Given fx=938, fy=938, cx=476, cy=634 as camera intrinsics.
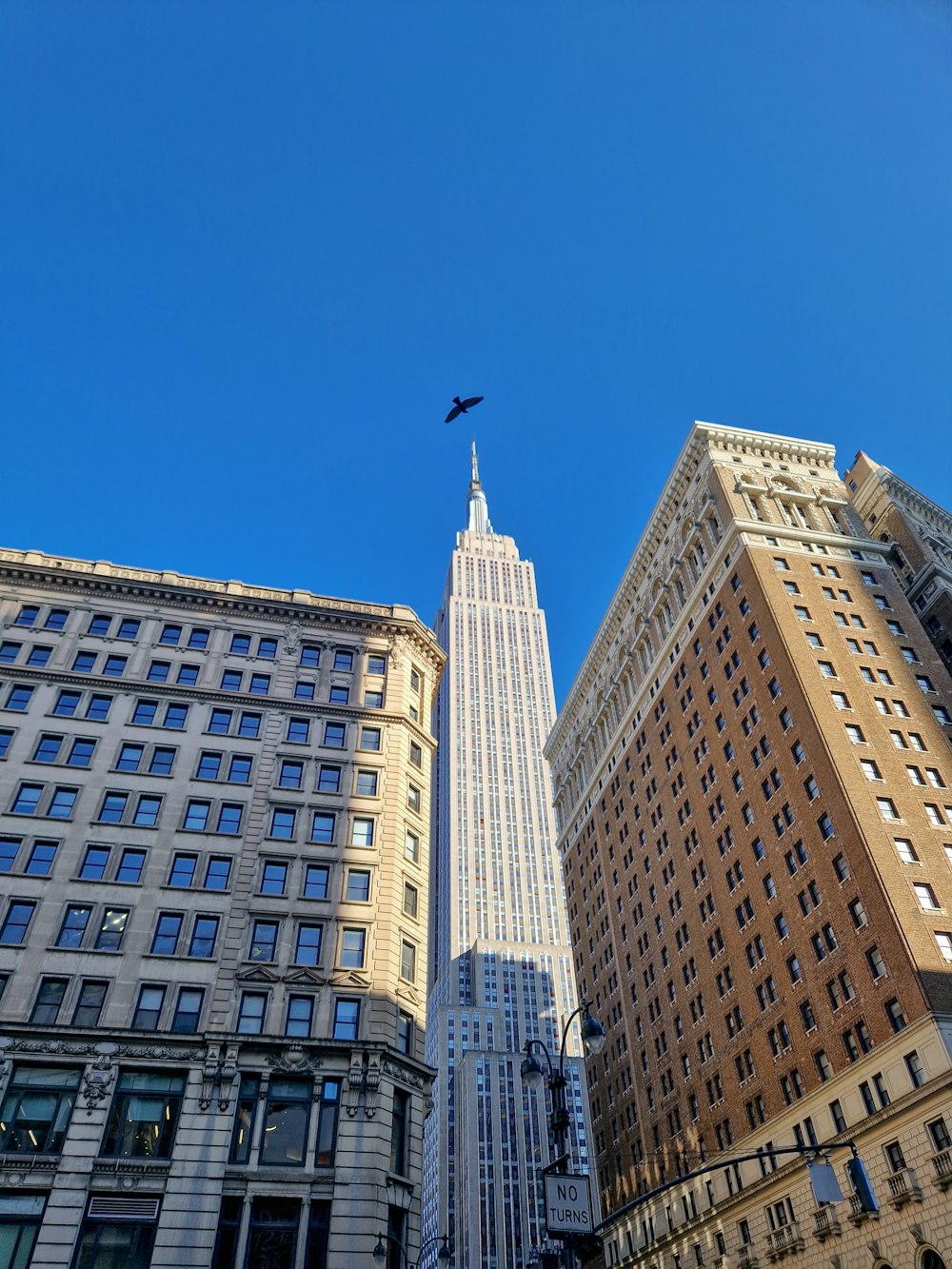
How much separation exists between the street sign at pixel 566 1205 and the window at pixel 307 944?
78.6 feet

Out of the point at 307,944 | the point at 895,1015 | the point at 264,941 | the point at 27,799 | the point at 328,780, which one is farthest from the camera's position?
the point at 328,780

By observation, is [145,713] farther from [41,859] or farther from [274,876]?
[274,876]

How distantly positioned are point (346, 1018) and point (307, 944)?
3904 millimetres

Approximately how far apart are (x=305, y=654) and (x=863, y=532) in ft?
177

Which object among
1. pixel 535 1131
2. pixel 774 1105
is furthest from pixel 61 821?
pixel 535 1131

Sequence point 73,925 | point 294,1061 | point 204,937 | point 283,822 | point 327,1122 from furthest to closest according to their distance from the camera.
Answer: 1. point 283,822
2. point 204,937
3. point 73,925
4. point 294,1061
5. point 327,1122

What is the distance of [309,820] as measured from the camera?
161ft

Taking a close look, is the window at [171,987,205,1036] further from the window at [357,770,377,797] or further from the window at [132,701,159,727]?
the window at [132,701,159,727]

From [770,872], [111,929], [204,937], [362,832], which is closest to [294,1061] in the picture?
[204,937]

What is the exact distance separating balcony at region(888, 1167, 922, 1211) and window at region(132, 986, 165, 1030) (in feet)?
117

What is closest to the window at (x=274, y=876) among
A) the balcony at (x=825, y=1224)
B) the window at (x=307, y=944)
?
the window at (x=307, y=944)

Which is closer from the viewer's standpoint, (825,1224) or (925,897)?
(825,1224)

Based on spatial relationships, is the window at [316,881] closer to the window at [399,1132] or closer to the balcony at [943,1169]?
the window at [399,1132]

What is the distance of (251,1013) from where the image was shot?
41.4 meters
